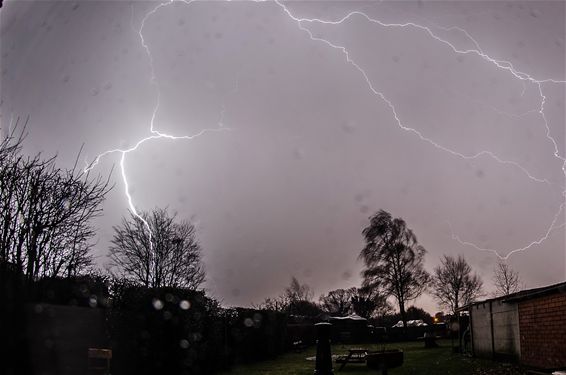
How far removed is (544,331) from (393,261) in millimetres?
31559

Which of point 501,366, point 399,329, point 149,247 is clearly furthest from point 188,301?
point 399,329

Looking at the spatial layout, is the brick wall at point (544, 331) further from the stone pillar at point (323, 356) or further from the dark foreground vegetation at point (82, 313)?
the stone pillar at point (323, 356)

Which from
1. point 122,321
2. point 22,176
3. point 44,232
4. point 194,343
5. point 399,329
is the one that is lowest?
point 399,329

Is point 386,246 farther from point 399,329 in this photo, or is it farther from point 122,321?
point 122,321

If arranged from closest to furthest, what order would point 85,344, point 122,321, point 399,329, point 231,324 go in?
point 85,344 < point 122,321 < point 231,324 < point 399,329

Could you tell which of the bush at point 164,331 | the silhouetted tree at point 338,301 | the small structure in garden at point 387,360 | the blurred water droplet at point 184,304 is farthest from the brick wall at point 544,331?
the silhouetted tree at point 338,301

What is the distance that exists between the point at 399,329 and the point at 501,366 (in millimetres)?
33821

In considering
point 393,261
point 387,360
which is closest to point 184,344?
point 387,360

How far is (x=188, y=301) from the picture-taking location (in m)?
14.9

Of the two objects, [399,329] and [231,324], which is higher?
[231,324]

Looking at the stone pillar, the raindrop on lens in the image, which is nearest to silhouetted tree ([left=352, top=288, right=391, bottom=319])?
the raindrop on lens

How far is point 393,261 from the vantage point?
44.8 meters

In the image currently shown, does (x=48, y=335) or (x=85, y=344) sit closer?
(x=48, y=335)

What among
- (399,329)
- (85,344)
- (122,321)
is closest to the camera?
(85,344)
